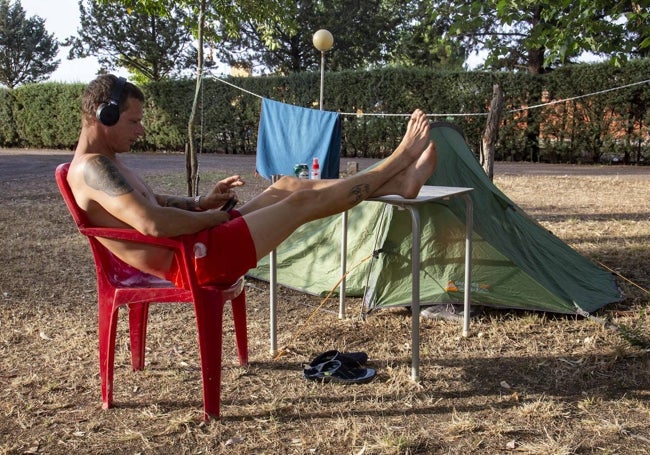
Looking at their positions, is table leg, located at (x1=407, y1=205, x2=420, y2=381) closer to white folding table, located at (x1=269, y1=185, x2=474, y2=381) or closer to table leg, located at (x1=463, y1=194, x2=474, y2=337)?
white folding table, located at (x1=269, y1=185, x2=474, y2=381)

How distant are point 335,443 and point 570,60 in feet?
62.1

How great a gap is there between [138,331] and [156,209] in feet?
2.90

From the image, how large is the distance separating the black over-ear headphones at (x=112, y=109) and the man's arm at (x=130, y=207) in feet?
0.52

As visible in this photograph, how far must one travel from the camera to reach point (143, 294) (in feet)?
8.65

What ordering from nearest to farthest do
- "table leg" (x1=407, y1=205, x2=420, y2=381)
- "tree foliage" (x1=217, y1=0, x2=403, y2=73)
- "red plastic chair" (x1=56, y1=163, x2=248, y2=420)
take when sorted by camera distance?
1. "red plastic chair" (x1=56, y1=163, x2=248, y2=420)
2. "table leg" (x1=407, y1=205, x2=420, y2=381)
3. "tree foliage" (x1=217, y1=0, x2=403, y2=73)

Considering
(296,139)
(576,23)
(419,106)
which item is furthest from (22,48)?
(576,23)

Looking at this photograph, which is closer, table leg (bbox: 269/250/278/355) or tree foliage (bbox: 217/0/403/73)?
table leg (bbox: 269/250/278/355)

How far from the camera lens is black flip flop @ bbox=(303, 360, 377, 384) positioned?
2939mm

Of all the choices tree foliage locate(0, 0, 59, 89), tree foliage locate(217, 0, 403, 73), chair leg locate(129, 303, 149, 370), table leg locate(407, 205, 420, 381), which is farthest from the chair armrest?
tree foliage locate(0, 0, 59, 89)

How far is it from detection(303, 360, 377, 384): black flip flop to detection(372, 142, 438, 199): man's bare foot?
846 mm

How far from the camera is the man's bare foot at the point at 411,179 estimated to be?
9.53 ft

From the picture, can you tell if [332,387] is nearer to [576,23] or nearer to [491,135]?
[576,23]

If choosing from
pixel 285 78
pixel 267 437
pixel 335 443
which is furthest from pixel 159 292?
pixel 285 78

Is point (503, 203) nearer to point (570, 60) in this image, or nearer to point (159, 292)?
point (159, 292)
